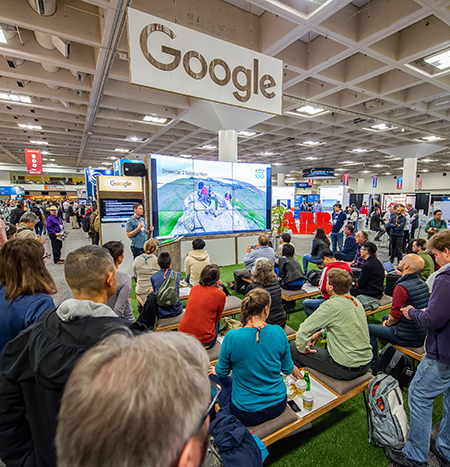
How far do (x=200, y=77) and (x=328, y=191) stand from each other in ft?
54.1

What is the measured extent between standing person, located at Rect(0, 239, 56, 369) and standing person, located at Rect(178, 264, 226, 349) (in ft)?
4.10

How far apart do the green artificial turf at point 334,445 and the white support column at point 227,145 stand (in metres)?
6.28

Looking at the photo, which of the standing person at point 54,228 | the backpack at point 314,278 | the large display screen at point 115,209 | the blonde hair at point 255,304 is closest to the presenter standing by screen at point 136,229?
the large display screen at point 115,209

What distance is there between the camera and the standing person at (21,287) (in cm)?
146

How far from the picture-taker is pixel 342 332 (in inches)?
81.8

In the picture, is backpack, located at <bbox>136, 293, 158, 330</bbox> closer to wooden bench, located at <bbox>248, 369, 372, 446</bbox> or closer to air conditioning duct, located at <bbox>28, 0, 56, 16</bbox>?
wooden bench, located at <bbox>248, 369, 372, 446</bbox>

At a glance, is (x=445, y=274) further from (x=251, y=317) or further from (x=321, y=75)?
(x=321, y=75)

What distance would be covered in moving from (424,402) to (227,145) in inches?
266

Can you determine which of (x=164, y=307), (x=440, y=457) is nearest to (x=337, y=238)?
(x=164, y=307)

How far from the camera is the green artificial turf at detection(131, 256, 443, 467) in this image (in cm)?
184

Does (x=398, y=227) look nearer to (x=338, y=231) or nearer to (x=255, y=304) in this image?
(x=338, y=231)

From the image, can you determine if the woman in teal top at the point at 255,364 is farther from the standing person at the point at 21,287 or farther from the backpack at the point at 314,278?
the backpack at the point at 314,278

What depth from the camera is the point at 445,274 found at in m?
1.65

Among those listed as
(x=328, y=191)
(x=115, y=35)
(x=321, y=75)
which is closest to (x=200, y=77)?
(x=115, y=35)
